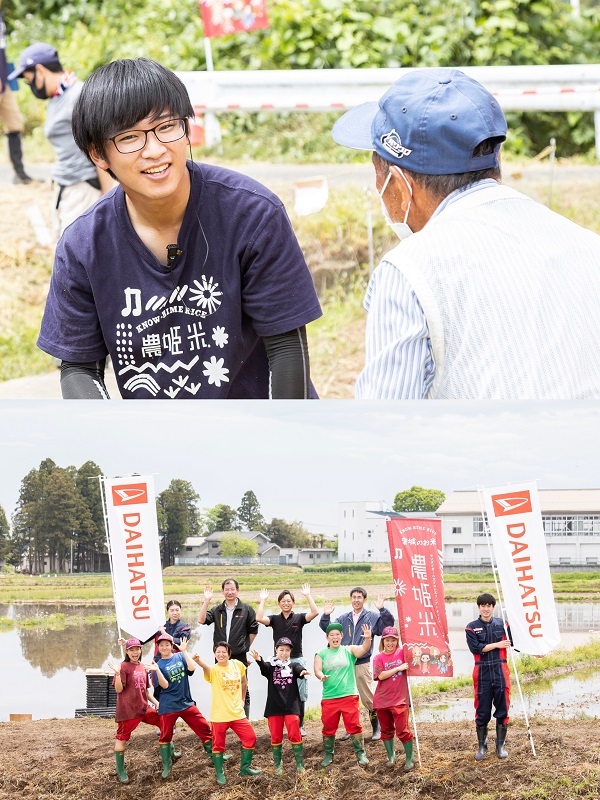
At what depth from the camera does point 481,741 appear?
7.63ft

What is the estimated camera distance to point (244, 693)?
2.34m

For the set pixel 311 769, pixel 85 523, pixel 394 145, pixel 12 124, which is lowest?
pixel 311 769

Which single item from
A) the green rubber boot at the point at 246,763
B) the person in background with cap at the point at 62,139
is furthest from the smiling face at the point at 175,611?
the person in background with cap at the point at 62,139

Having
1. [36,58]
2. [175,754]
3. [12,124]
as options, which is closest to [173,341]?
[175,754]

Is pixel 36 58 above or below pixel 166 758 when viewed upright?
above

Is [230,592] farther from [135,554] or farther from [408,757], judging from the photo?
[408,757]

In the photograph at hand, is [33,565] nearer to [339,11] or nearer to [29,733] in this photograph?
[29,733]

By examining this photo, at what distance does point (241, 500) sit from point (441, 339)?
598 mm

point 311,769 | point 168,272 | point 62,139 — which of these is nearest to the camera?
point 311,769

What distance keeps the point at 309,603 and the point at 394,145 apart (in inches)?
39.8

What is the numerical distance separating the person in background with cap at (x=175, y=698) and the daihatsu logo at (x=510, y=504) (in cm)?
75

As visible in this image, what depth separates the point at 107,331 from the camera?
2475mm

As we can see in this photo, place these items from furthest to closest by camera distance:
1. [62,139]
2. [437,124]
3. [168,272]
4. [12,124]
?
[12,124] < [62,139] < [168,272] < [437,124]

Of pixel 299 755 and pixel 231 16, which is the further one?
pixel 231 16
